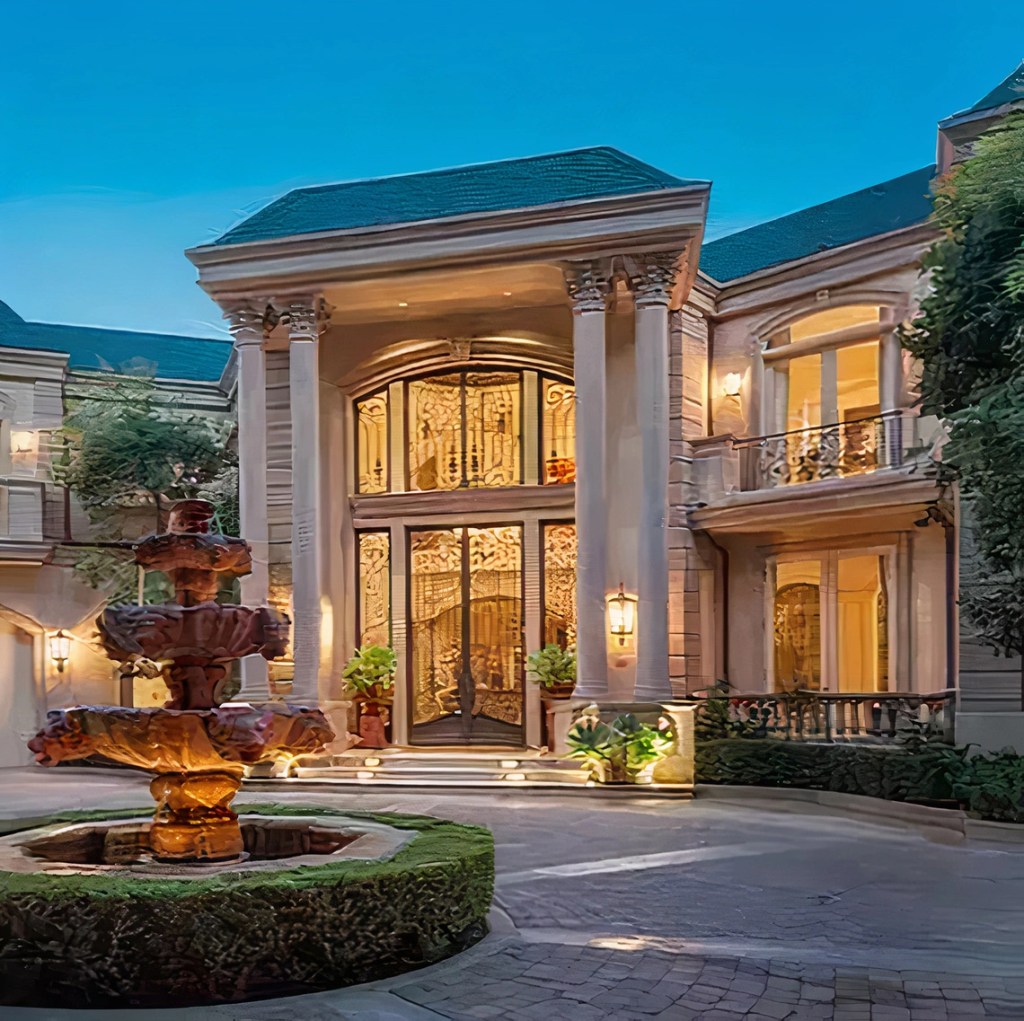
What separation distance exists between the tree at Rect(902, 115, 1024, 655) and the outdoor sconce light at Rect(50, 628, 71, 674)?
15.1 m

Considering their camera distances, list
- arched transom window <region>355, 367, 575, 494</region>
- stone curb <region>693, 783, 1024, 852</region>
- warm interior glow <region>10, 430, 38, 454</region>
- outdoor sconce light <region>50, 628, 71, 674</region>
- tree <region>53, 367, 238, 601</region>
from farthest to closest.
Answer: warm interior glow <region>10, 430, 38, 454</region> → outdoor sconce light <region>50, 628, 71, 674</region> → tree <region>53, 367, 238, 601</region> → arched transom window <region>355, 367, 575, 494</region> → stone curb <region>693, 783, 1024, 852</region>

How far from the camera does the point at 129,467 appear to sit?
19.1 meters

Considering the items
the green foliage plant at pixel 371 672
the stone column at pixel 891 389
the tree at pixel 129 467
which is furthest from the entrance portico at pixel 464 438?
the tree at pixel 129 467

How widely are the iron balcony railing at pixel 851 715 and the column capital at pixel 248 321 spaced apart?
8.22 m

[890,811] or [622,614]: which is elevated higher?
[622,614]

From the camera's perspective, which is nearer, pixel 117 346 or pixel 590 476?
pixel 590 476

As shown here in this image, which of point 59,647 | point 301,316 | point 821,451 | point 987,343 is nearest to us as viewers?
point 987,343

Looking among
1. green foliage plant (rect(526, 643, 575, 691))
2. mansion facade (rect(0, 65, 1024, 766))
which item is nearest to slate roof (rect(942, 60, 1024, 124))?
mansion facade (rect(0, 65, 1024, 766))

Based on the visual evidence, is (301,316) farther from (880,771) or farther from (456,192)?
(880,771)

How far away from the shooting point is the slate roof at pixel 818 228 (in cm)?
1802

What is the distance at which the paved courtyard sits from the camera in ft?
16.4

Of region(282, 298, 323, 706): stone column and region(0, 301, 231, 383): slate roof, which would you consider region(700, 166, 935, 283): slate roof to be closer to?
region(282, 298, 323, 706): stone column

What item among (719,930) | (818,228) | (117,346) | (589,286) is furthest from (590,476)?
(117,346)

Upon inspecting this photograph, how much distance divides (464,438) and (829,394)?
18.1 ft
